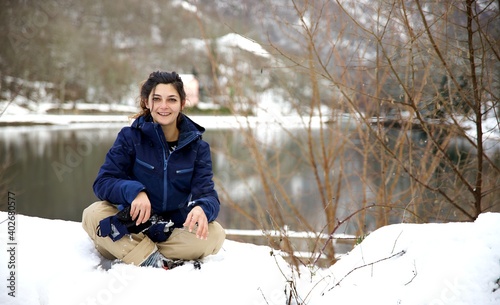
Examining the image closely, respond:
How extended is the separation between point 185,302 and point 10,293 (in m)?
0.56

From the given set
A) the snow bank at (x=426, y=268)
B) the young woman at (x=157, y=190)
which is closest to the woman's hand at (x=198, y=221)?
the young woman at (x=157, y=190)

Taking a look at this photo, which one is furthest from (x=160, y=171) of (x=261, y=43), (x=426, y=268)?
(x=261, y=43)

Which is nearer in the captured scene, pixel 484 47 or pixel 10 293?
pixel 10 293

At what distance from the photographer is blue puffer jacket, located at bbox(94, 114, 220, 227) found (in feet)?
5.84

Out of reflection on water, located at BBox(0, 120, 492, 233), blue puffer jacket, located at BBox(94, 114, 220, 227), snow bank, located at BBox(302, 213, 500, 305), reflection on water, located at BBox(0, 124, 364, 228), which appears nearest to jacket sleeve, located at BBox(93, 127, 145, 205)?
blue puffer jacket, located at BBox(94, 114, 220, 227)

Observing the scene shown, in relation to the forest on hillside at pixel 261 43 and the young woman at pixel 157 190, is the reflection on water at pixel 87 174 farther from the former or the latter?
the young woman at pixel 157 190

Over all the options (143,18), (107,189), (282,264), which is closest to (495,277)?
(282,264)

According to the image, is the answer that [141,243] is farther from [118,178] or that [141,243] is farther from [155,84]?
[155,84]

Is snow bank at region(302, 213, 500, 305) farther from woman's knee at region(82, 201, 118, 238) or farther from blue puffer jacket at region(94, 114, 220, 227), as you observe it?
woman's knee at region(82, 201, 118, 238)

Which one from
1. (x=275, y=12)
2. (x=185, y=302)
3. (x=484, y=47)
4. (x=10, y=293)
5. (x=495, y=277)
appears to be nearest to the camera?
(x=495, y=277)

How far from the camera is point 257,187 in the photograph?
1152cm

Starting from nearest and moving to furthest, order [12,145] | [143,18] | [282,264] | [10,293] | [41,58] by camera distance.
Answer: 1. [10,293]
2. [282,264]
3. [12,145]
4. [41,58]
5. [143,18]

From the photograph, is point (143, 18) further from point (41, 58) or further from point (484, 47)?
point (484, 47)

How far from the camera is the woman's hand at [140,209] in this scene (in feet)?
5.32
